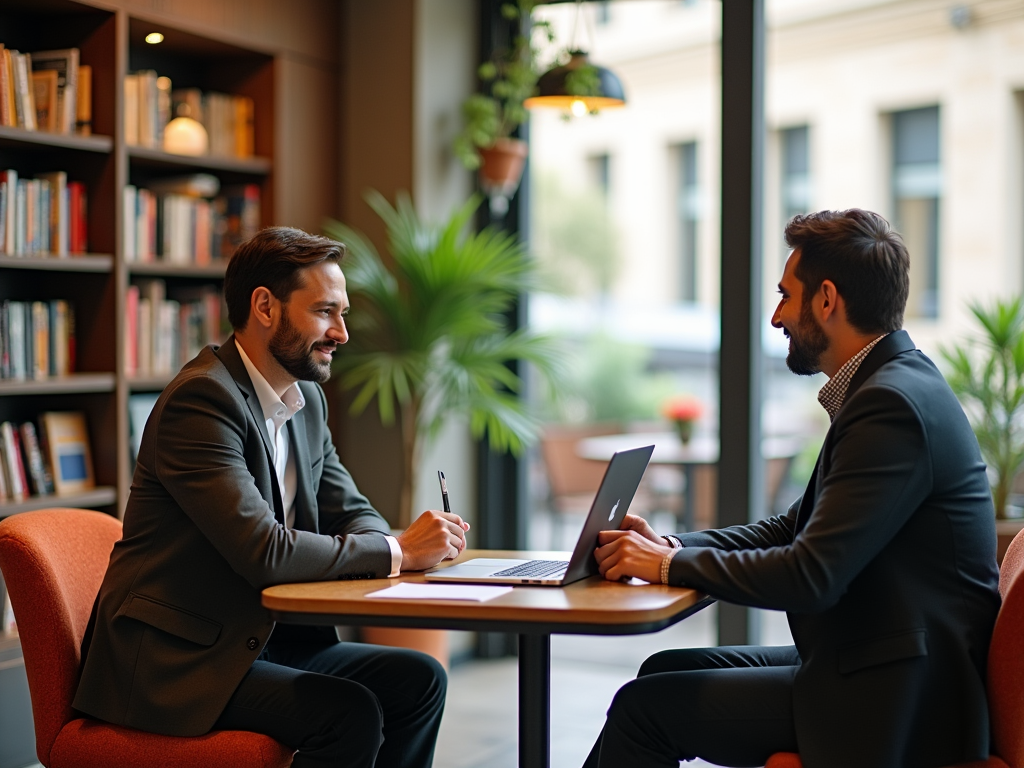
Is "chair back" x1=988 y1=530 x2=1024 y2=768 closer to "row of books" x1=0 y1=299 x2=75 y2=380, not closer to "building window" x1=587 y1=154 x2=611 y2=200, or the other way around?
"row of books" x1=0 y1=299 x2=75 y2=380

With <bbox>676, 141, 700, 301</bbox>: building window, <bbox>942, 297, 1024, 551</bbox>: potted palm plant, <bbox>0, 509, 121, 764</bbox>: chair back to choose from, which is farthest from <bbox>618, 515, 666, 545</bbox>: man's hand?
<bbox>676, 141, 700, 301</bbox>: building window

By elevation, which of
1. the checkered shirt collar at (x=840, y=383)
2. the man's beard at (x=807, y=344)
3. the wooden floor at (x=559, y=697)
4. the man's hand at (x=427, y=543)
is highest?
the man's beard at (x=807, y=344)

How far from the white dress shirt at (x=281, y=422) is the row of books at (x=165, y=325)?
1566mm

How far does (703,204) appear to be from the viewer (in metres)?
9.78

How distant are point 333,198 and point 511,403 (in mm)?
1161

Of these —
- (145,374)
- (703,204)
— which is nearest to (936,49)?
(703,204)

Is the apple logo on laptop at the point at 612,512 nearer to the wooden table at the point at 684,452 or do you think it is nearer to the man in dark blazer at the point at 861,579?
the man in dark blazer at the point at 861,579

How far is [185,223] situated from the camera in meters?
4.14

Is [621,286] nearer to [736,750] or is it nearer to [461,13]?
[461,13]

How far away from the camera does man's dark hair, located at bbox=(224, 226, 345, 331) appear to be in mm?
2373

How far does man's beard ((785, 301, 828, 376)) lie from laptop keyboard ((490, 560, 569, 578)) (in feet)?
2.01

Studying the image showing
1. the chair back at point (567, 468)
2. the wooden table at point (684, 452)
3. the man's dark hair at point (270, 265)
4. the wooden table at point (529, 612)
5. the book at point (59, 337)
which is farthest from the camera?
the chair back at point (567, 468)

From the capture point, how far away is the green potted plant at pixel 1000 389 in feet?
12.6

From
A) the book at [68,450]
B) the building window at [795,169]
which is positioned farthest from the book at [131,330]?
the building window at [795,169]
